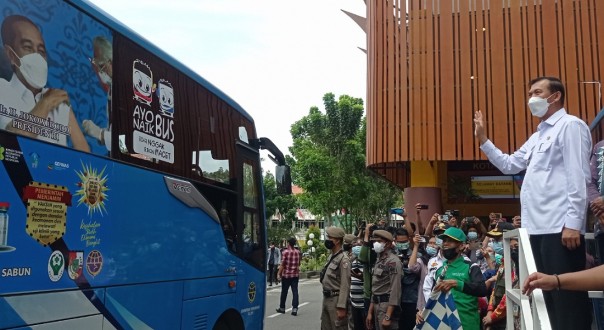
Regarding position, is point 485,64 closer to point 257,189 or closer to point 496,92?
point 496,92

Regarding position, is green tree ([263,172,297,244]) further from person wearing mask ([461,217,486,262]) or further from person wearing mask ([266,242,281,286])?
person wearing mask ([461,217,486,262])

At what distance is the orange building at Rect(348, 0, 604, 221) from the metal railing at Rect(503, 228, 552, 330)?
674 inches

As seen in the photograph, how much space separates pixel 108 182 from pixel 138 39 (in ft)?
4.25

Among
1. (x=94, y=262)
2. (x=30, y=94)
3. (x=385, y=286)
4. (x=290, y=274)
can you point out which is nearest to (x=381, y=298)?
(x=385, y=286)

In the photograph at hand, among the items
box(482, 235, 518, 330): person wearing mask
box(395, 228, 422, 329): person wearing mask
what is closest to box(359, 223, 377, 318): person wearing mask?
box(395, 228, 422, 329): person wearing mask

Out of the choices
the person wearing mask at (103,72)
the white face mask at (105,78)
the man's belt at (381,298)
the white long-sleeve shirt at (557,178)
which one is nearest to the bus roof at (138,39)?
the person wearing mask at (103,72)

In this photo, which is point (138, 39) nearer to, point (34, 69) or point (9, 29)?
point (34, 69)

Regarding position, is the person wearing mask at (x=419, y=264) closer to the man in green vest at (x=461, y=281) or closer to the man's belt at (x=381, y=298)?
the man's belt at (x=381, y=298)

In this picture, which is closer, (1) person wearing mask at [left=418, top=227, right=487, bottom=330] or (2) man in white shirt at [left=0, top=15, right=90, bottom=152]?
(2) man in white shirt at [left=0, top=15, right=90, bottom=152]

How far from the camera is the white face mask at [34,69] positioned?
3.46m

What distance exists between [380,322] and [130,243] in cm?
358

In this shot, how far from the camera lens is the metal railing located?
2.53 metres

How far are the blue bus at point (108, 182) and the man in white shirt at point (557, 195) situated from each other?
277cm

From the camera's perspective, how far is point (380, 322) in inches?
269
